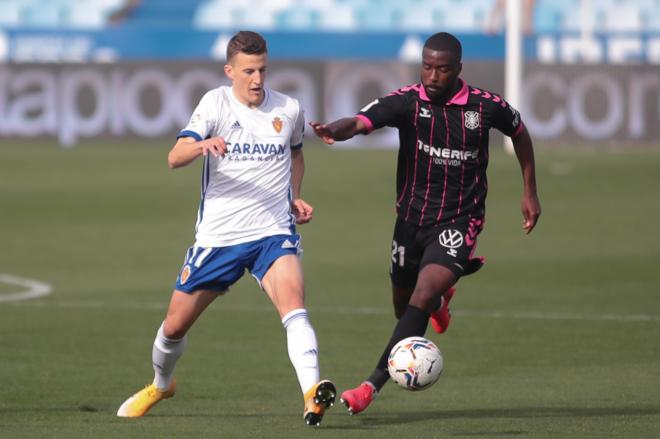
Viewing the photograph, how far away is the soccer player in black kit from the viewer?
8273 mm

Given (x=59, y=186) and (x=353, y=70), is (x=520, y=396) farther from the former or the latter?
(x=353, y=70)

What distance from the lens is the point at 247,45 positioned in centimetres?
786

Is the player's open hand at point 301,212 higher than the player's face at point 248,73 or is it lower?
lower

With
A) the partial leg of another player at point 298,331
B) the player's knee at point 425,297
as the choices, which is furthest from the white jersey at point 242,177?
the player's knee at point 425,297

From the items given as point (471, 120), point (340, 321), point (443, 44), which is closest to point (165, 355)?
point (471, 120)

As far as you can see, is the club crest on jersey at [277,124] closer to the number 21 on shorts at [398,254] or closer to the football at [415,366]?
the number 21 on shorts at [398,254]

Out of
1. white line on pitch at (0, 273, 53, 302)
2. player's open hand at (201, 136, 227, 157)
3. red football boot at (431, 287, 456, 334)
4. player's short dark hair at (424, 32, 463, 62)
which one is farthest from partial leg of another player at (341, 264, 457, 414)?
white line on pitch at (0, 273, 53, 302)

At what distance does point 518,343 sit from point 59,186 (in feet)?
49.1

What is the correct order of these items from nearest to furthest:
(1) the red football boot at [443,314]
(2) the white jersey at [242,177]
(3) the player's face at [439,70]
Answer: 1. (2) the white jersey at [242,177]
2. (3) the player's face at [439,70]
3. (1) the red football boot at [443,314]

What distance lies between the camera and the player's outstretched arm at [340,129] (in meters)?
7.96

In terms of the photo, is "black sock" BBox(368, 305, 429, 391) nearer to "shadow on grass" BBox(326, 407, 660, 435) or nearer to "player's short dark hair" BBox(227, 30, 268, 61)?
"shadow on grass" BBox(326, 407, 660, 435)

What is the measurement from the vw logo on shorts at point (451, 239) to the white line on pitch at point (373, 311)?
4.59m

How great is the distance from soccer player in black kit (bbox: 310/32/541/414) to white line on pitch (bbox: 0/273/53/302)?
6582 mm

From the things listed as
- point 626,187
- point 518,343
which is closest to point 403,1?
point 626,187
